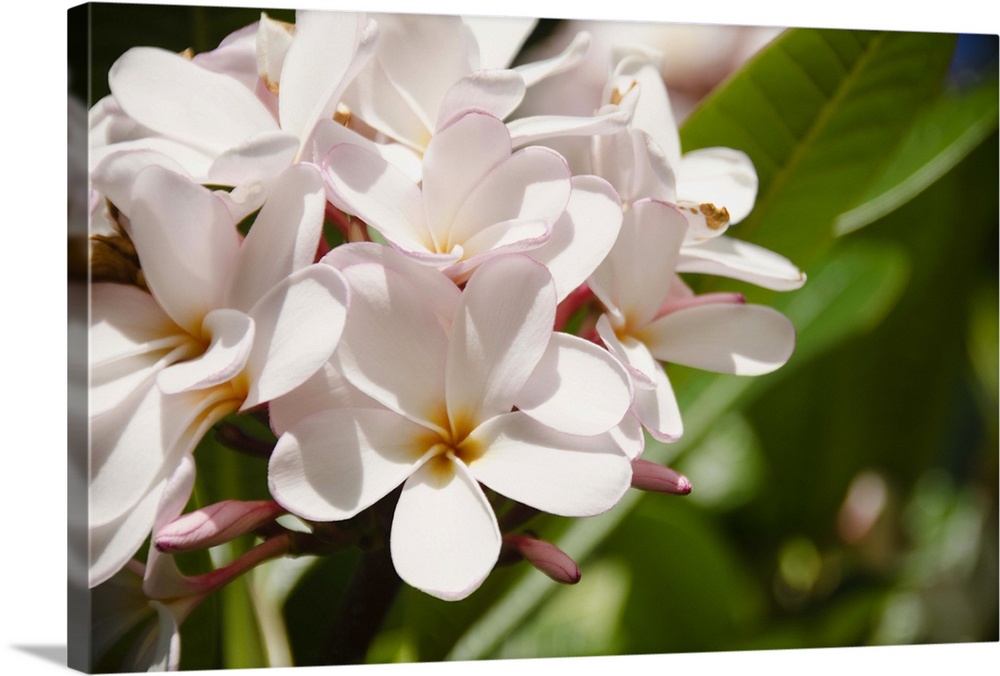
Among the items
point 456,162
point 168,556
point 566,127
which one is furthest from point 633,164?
point 168,556

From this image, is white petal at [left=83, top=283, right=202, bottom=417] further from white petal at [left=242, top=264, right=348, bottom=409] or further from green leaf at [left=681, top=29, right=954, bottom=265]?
green leaf at [left=681, top=29, right=954, bottom=265]

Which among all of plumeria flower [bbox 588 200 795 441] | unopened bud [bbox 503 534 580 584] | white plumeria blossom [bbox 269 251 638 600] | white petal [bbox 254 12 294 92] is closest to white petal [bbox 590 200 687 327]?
plumeria flower [bbox 588 200 795 441]

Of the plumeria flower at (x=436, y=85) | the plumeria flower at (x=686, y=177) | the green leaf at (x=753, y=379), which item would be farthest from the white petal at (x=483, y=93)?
the green leaf at (x=753, y=379)

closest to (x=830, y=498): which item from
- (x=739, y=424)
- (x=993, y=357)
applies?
(x=739, y=424)

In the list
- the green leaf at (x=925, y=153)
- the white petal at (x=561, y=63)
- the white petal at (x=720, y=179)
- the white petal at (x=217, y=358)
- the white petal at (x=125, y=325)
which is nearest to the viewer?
the white petal at (x=217, y=358)

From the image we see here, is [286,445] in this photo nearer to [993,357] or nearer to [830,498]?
[830,498]

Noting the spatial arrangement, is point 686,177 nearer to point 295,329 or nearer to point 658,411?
point 658,411

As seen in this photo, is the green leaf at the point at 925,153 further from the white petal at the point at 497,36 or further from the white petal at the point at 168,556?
the white petal at the point at 168,556
